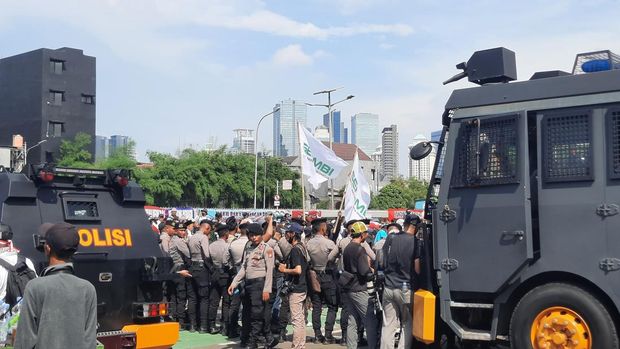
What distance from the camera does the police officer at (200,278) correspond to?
1297cm

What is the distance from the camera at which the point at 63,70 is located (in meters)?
61.8

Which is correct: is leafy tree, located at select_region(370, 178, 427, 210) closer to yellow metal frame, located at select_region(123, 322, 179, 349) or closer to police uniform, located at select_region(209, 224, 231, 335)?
police uniform, located at select_region(209, 224, 231, 335)

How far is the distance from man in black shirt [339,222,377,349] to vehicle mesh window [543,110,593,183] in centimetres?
366

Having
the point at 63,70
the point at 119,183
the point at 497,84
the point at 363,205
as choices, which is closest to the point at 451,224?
the point at 497,84

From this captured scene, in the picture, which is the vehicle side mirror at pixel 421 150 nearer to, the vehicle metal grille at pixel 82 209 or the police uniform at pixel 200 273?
the vehicle metal grille at pixel 82 209

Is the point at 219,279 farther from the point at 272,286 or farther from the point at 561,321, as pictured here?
the point at 561,321

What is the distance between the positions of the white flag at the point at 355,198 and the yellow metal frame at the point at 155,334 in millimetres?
8576

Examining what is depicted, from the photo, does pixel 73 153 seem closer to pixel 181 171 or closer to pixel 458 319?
pixel 181 171

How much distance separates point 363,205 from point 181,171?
43064mm

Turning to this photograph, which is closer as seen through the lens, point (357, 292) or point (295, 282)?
point (357, 292)

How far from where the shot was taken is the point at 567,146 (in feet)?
22.3

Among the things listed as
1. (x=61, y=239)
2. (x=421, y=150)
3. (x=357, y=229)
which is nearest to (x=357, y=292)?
(x=357, y=229)

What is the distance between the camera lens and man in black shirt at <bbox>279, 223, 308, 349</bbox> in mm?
10750

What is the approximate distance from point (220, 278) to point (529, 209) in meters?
7.19
